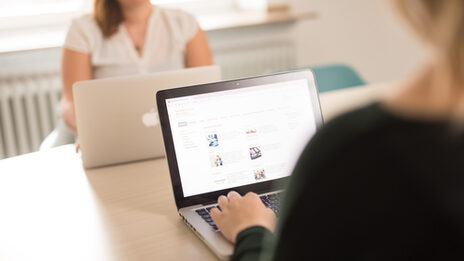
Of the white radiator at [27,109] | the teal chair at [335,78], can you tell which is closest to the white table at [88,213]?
the teal chair at [335,78]

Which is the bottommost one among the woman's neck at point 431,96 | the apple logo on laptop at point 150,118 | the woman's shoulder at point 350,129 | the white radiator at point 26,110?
the white radiator at point 26,110

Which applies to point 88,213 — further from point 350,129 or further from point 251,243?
point 350,129

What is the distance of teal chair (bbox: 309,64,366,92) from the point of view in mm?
2230

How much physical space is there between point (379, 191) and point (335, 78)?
1.88 m

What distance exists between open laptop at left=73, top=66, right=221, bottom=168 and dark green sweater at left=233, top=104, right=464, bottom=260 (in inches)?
37.3

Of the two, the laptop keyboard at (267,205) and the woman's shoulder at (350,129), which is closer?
the woman's shoulder at (350,129)

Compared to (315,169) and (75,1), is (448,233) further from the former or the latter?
(75,1)

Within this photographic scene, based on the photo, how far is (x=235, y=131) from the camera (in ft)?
3.69

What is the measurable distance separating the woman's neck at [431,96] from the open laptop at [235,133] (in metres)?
0.63

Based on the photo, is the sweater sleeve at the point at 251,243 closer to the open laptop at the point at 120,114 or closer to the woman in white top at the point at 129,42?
the open laptop at the point at 120,114

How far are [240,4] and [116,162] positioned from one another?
7.08ft

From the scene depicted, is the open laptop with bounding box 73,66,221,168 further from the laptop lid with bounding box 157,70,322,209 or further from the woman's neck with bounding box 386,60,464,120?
the woman's neck with bounding box 386,60,464,120

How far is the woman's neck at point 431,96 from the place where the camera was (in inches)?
15.6

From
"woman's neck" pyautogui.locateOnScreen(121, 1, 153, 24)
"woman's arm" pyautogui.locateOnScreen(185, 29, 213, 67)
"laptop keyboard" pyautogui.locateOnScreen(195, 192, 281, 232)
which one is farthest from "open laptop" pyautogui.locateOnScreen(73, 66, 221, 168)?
"woman's neck" pyautogui.locateOnScreen(121, 1, 153, 24)
